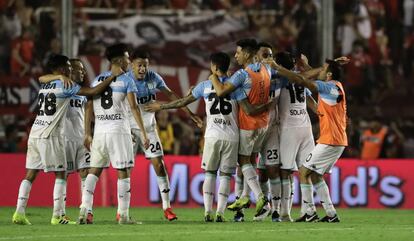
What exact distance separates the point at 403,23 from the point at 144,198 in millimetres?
6807

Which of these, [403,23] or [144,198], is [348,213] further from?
[403,23]

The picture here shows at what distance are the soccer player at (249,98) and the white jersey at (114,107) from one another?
43.2 inches

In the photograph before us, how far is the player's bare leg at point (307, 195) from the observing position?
13922 mm

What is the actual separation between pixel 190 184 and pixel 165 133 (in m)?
1.47

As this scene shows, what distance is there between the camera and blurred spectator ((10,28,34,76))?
803 inches

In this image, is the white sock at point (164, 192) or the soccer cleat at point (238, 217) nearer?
the soccer cleat at point (238, 217)

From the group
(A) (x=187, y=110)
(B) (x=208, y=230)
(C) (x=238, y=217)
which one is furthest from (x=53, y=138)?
(B) (x=208, y=230)

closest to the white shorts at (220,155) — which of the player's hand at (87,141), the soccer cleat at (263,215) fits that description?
the soccer cleat at (263,215)

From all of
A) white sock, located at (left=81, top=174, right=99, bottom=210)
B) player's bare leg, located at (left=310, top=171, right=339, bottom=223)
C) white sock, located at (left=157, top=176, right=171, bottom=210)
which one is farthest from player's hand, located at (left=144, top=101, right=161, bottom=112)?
player's bare leg, located at (left=310, top=171, right=339, bottom=223)

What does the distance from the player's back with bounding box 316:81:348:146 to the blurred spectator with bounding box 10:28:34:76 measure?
309 inches

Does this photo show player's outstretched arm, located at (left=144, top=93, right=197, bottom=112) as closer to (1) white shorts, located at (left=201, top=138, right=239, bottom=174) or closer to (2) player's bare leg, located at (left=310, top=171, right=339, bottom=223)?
(1) white shorts, located at (left=201, top=138, right=239, bottom=174)

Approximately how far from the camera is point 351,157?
67.0 ft

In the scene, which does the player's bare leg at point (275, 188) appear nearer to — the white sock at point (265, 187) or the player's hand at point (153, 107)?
the white sock at point (265, 187)

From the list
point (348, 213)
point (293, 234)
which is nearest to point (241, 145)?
point (293, 234)
